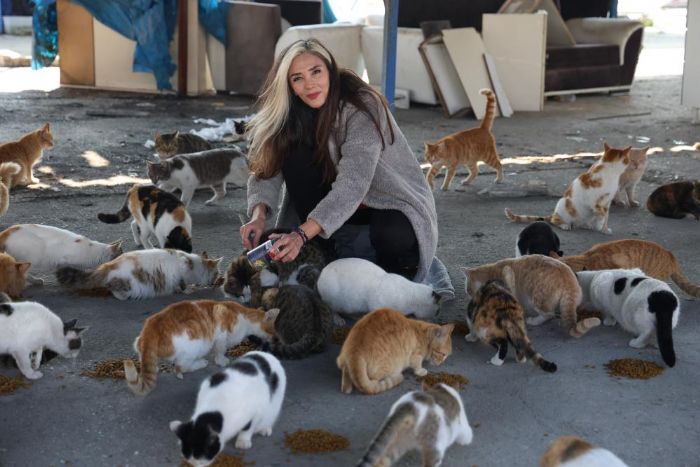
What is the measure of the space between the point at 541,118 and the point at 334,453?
7.49 meters

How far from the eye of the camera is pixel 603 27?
11281 millimetres

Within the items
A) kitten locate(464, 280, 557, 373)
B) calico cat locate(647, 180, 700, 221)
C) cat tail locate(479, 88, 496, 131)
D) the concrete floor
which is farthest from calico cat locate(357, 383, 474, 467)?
cat tail locate(479, 88, 496, 131)

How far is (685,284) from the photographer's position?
14.3 feet

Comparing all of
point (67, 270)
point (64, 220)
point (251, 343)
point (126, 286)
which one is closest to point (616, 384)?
point (251, 343)

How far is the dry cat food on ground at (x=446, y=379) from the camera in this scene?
11.3 feet

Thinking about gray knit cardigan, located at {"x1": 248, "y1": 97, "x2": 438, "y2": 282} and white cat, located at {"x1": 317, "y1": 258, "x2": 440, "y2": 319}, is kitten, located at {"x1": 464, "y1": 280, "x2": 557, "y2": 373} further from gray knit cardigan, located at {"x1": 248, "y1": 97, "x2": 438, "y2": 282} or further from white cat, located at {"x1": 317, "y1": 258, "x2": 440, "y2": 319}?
gray knit cardigan, located at {"x1": 248, "y1": 97, "x2": 438, "y2": 282}

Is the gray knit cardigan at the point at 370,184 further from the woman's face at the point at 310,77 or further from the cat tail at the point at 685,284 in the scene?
the cat tail at the point at 685,284

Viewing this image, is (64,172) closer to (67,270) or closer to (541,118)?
(67,270)

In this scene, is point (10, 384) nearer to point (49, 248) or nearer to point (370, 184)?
point (49, 248)

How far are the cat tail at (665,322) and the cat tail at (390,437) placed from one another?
1.36 metres

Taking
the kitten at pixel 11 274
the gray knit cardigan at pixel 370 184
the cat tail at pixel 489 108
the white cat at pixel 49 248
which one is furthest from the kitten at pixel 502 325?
the cat tail at pixel 489 108

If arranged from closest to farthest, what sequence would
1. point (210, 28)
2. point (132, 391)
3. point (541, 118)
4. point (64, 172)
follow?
A: point (132, 391) < point (64, 172) < point (541, 118) < point (210, 28)

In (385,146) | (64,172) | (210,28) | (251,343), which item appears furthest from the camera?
(210,28)

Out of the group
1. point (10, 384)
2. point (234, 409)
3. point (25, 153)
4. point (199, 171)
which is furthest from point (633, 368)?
point (25, 153)
